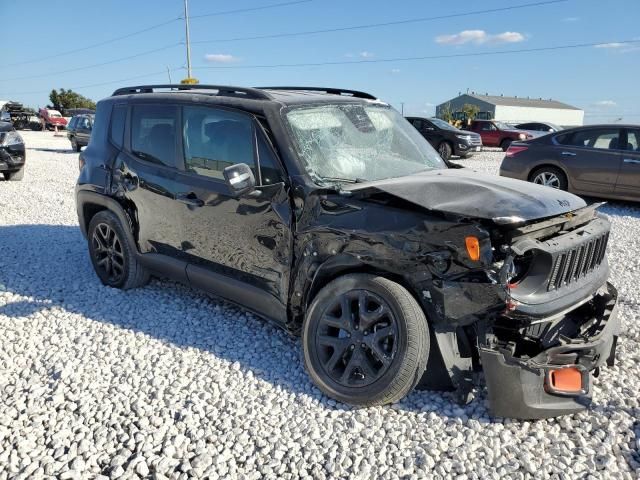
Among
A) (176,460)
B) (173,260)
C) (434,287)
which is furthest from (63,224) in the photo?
(434,287)

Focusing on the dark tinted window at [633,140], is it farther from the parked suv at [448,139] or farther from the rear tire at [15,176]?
the rear tire at [15,176]

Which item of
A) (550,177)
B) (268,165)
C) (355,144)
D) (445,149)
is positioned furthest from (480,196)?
(445,149)

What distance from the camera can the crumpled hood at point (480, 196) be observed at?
2621 mm

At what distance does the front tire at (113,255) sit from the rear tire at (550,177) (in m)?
7.68

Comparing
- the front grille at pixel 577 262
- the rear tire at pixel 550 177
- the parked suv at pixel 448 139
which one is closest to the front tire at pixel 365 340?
the front grille at pixel 577 262

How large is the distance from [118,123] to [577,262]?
399 cm

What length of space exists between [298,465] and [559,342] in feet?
Result: 5.33

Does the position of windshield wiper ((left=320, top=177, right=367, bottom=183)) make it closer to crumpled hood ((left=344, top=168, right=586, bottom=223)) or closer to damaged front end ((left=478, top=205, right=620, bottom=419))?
crumpled hood ((left=344, top=168, right=586, bottom=223))

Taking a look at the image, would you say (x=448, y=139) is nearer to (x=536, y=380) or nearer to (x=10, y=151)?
(x=10, y=151)

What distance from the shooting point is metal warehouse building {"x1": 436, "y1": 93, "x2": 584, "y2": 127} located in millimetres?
71312

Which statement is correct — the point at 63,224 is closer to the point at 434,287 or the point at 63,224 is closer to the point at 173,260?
the point at 173,260

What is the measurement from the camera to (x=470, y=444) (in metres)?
2.67

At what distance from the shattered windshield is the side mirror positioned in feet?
1.22

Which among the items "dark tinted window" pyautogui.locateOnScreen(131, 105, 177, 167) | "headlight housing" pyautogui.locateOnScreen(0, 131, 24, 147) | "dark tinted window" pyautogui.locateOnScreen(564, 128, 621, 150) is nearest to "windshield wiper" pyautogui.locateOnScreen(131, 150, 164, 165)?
"dark tinted window" pyautogui.locateOnScreen(131, 105, 177, 167)
